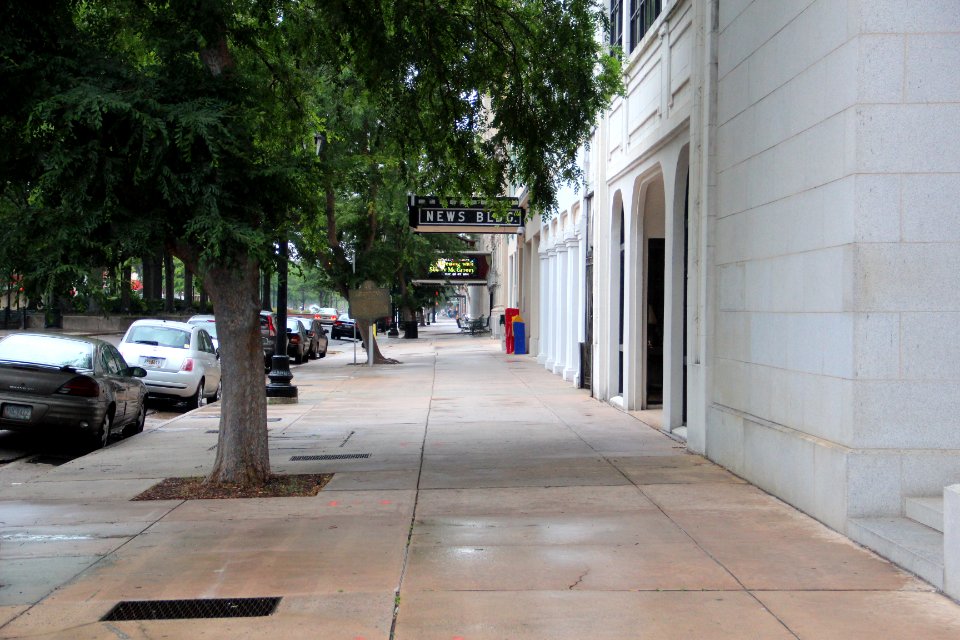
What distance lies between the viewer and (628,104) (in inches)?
655

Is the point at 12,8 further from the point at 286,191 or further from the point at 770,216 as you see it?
the point at 770,216

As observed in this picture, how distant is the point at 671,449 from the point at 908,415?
5.08 metres

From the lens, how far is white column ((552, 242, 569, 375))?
84.5 ft

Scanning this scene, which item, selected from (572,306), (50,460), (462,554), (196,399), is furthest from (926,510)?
(572,306)

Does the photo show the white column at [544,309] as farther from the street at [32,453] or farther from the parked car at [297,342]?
the street at [32,453]

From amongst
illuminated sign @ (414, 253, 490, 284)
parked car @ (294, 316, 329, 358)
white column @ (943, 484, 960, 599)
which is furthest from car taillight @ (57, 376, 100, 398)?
illuminated sign @ (414, 253, 490, 284)

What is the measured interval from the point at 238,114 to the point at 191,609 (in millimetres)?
4813

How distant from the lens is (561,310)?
26078mm

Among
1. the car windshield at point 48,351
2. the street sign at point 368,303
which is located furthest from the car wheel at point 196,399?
the street sign at point 368,303

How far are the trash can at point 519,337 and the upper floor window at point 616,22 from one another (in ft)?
60.8

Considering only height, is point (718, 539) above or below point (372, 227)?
below

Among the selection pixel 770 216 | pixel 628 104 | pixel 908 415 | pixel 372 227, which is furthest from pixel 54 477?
pixel 372 227

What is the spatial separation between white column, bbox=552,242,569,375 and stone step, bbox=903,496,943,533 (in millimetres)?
18244

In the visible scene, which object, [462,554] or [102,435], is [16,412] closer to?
[102,435]
